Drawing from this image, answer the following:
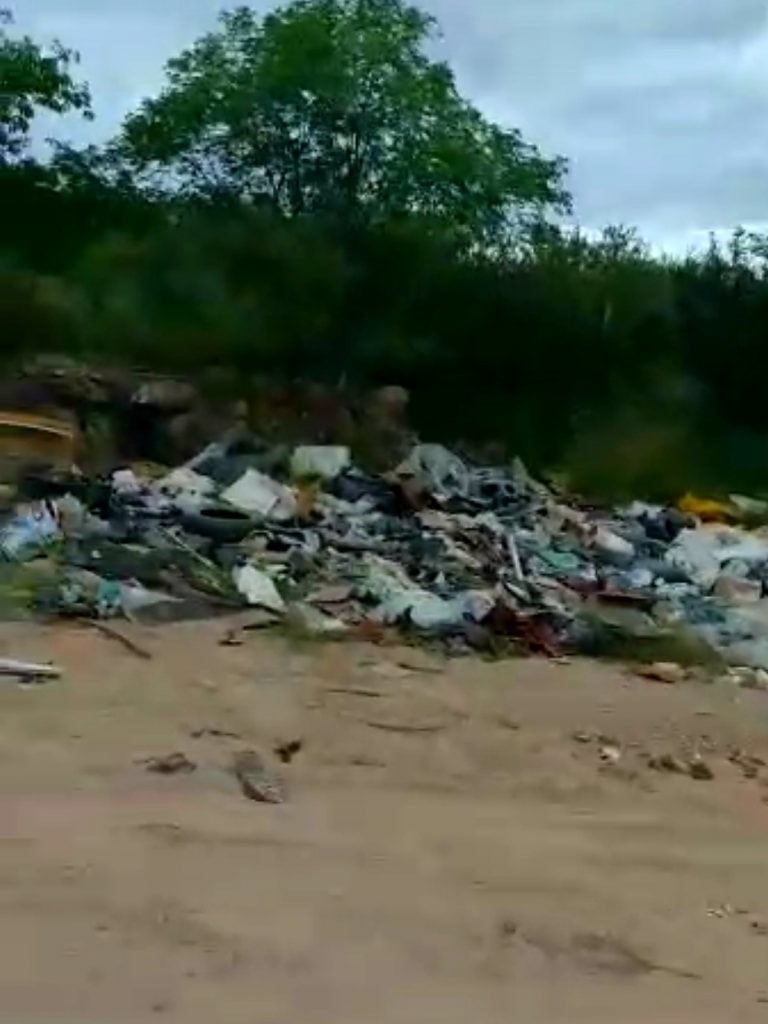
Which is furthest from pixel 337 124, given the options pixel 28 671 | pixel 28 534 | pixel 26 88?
pixel 28 671

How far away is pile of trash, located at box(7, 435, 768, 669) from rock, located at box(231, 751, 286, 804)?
2.51 meters

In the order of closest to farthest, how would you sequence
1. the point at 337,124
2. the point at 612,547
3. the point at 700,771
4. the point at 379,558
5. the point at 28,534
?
the point at 700,771 < the point at 28,534 < the point at 379,558 < the point at 612,547 < the point at 337,124

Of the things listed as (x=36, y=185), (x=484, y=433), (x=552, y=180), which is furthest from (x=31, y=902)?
(x=552, y=180)

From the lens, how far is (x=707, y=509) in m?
16.8

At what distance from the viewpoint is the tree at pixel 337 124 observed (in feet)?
86.1

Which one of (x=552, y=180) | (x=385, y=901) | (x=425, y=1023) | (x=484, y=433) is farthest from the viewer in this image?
(x=552, y=180)

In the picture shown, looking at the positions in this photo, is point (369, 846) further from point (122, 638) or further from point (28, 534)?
point (28, 534)

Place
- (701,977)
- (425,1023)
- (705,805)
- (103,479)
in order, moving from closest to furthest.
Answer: (425,1023)
(701,977)
(705,805)
(103,479)

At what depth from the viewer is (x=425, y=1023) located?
13.6 ft

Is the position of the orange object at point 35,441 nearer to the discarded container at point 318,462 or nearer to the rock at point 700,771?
the discarded container at point 318,462

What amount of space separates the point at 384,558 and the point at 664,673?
8.83ft

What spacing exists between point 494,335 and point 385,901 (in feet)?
49.1

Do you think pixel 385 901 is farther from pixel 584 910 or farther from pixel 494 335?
pixel 494 335

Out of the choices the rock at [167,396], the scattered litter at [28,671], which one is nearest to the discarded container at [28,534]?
the scattered litter at [28,671]
